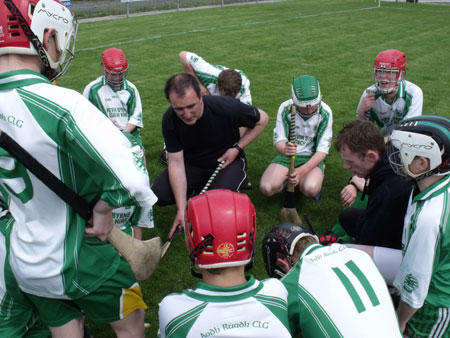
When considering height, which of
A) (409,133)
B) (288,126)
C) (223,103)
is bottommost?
(288,126)

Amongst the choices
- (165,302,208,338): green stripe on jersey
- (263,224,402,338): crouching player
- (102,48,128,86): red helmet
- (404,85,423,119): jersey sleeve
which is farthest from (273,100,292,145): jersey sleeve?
(165,302,208,338): green stripe on jersey

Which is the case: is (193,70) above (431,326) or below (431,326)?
above

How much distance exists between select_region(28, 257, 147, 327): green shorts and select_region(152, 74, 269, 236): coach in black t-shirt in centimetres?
206

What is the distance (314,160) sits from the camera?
17.0 feet

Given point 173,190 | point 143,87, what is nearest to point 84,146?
point 173,190

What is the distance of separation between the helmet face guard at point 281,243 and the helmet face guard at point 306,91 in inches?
97.5

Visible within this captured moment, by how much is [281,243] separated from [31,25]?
1739 mm

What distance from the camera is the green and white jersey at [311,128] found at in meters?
5.25

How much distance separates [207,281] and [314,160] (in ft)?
11.2

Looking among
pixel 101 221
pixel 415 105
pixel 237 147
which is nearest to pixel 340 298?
pixel 101 221

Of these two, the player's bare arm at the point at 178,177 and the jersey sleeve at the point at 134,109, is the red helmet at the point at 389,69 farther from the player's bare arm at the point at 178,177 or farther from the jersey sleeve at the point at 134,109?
the jersey sleeve at the point at 134,109

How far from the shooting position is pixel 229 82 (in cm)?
547

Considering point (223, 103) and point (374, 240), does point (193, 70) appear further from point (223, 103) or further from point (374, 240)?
point (374, 240)

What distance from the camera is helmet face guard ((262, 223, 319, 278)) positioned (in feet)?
8.66
